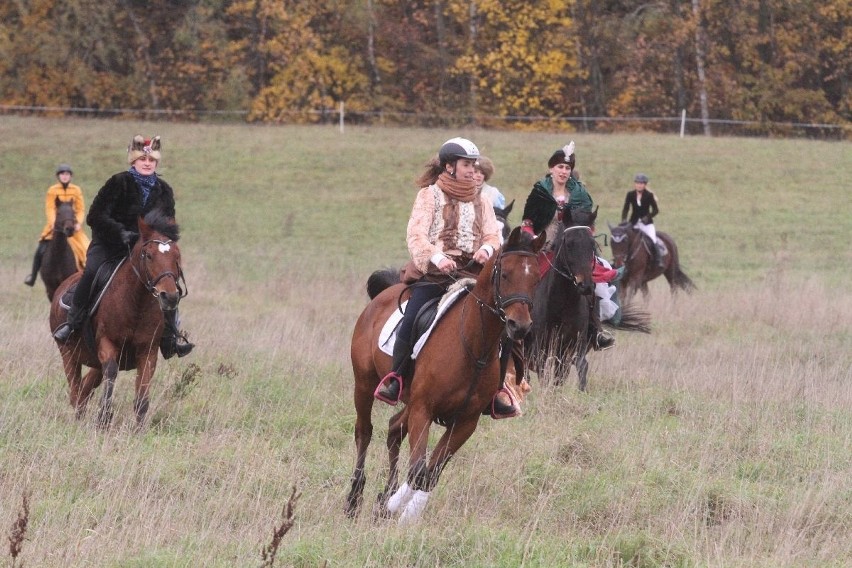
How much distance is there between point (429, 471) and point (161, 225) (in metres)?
3.55

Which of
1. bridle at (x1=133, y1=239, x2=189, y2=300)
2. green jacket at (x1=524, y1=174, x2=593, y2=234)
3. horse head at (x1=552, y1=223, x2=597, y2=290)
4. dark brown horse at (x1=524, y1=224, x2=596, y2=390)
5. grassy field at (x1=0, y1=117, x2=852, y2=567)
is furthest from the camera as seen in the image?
dark brown horse at (x1=524, y1=224, x2=596, y2=390)

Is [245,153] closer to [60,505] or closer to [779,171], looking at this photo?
[779,171]

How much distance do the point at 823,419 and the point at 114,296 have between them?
5.47m

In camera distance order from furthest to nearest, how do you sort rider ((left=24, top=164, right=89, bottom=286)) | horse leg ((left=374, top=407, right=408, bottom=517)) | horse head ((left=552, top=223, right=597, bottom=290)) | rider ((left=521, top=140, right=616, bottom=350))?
rider ((left=24, top=164, right=89, bottom=286))
horse head ((left=552, top=223, right=597, bottom=290))
rider ((left=521, top=140, right=616, bottom=350))
horse leg ((left=374, top=407, right=408, bottom=517))

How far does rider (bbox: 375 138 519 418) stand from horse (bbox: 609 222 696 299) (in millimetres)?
13335

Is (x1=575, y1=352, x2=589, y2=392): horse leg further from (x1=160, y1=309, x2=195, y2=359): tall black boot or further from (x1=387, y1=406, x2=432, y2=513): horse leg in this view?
(x1=387, y1=406, x2=432, y2=513): horse leg

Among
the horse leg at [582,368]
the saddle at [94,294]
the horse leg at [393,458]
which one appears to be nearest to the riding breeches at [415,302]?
the horse leg at [393,458]

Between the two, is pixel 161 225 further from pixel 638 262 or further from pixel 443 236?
pixel 638 262

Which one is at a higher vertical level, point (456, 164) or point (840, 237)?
point (456, 164)

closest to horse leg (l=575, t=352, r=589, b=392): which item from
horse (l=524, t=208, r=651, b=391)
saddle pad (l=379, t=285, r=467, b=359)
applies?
horse (l=524, t=208, r=651, b=391)

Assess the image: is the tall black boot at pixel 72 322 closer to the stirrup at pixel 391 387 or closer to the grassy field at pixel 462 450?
the grassy field at pixel 462 450

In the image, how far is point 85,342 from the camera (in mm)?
10227

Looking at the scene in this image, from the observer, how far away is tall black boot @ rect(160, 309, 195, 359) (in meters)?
10.2

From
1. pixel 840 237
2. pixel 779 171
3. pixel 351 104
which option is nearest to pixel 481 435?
pixel 840 237
